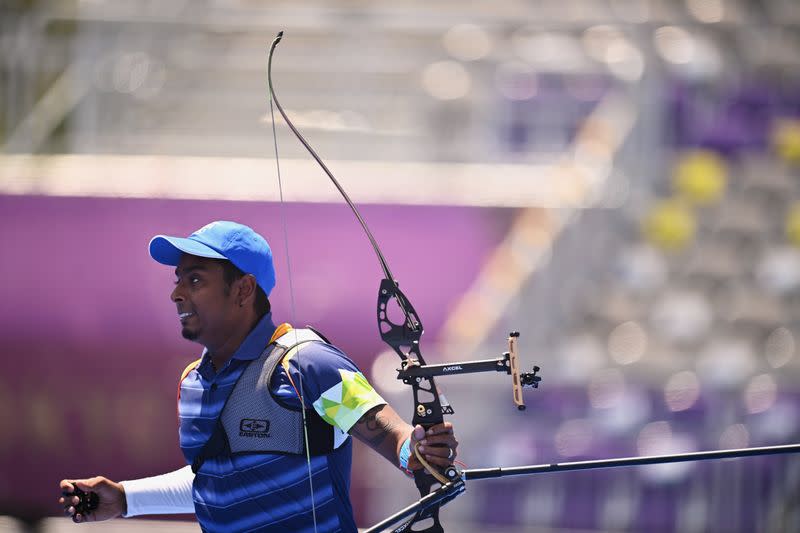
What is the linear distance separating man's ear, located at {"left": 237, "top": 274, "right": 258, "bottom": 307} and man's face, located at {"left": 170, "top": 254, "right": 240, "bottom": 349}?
2cm

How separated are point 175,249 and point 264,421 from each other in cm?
48

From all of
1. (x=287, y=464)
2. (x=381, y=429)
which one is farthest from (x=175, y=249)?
(x=381, y=429)

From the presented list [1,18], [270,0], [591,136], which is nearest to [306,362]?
[591,136]

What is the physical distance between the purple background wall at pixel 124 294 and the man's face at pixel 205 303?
4935 mm

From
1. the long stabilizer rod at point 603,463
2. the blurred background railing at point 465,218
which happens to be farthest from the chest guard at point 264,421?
the blurred background railing at point 465,218

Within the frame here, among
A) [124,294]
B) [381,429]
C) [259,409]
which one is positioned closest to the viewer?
[381,429]

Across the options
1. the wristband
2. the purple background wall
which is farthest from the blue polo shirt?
the purple background wall

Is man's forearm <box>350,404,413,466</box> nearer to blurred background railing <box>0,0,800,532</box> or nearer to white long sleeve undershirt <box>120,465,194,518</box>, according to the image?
white long sleeve undershirt <box>120,465,194,518</box>

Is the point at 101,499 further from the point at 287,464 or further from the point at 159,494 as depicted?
the point at 287,464

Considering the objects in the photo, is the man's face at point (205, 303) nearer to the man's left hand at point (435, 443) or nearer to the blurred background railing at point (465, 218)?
the man's left hand at point (435, 443)

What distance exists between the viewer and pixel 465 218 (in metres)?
7.93

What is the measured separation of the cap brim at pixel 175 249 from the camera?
8.63 ft

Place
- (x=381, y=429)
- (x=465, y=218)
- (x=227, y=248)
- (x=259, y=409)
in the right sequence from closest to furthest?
(x=381, y=429), (x=259, y=409), (x=227, y=248), (x=465, y=218)

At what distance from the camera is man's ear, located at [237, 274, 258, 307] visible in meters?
2.71
